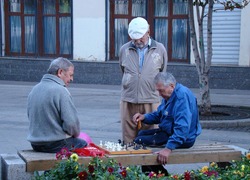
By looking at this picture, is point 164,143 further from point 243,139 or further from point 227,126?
point 227,126

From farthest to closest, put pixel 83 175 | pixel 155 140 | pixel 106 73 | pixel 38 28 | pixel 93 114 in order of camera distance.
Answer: pixel 38 28 → pixel 106 73 → pixel 93 114 → pixel 155 140 → pixel 83 175

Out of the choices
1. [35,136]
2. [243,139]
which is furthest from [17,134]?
[35,136]

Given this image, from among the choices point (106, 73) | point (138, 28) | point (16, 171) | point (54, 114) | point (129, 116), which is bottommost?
point (106, 73)

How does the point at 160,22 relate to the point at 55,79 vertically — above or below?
above

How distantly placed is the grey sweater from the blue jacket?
3.25ft

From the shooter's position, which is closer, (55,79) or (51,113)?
(51,113)

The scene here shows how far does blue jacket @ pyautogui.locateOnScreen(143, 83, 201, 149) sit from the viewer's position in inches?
229

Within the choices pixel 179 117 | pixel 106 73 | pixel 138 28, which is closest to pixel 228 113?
pixel 138 28

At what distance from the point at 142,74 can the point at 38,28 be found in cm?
1358

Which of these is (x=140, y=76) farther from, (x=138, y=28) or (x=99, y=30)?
(x=99, y=30)

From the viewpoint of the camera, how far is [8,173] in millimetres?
5516

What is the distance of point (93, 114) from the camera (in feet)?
40.7

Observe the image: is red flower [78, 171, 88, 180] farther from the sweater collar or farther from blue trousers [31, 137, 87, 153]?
the sweater collar

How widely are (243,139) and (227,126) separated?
46.0 inches
